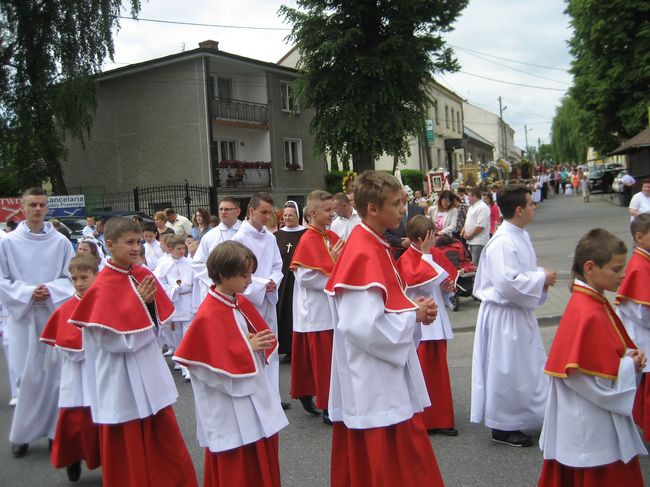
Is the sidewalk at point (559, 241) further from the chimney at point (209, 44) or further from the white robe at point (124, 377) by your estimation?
the chimney at point (209, 44)

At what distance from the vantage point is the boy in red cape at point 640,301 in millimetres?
4348

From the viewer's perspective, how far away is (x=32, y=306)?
5.46 meters

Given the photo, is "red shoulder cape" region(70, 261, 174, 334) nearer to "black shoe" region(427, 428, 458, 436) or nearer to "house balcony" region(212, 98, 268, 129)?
"black shoe" region(427, 428, 458, 436)

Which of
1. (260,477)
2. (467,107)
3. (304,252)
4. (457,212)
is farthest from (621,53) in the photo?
(467,107)

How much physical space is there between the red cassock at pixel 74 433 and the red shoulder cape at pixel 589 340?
3.27 metres

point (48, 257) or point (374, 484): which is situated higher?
point (48, 257)

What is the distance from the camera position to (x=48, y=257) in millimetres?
5566

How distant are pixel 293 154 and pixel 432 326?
29397 mm

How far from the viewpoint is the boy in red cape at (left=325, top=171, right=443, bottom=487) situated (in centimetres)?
323

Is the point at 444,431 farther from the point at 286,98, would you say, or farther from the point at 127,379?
the point at 286,98

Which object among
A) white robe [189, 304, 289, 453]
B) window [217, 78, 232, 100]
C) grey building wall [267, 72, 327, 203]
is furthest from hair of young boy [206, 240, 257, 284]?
window [217, 78, 232, 100]

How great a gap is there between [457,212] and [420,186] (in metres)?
29.6

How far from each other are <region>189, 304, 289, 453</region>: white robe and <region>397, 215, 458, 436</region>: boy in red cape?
6.14ft

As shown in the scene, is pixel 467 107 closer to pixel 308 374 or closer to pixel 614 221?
pixel 614 221
